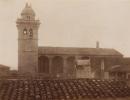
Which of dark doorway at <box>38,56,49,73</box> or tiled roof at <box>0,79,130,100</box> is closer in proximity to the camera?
tiled roof at <box>0,79,130,100</box>

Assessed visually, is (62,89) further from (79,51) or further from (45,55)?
(79,51)

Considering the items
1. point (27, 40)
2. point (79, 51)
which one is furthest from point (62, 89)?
point (79, 51)

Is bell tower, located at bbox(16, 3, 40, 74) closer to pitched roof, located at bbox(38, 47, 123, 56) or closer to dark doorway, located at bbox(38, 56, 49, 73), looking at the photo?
dark doorway, located at bbox(38, 56, 49, 73)

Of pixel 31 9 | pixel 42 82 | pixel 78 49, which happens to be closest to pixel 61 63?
pixel 78 49

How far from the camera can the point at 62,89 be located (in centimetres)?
1240

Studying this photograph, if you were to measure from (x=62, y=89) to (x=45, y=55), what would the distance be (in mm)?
35061

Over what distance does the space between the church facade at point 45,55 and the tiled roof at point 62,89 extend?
103ft

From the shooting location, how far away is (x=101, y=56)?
1882 inches

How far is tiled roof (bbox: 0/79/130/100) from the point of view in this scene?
11594mm

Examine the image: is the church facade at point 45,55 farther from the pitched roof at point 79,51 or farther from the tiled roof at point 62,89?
the tiled roof at point 62,89

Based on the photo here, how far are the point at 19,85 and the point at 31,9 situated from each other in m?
35.1

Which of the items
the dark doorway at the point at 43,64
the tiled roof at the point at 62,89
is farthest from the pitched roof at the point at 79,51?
the tiled roof at the point at 62,89

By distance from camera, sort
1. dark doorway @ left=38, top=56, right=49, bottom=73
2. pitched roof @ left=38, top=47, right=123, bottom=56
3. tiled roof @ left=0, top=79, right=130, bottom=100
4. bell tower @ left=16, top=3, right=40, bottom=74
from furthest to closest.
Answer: pitched roof @ left=38, top=47, right=123, bottom=56, dark doorway @ left=38, top=56, right=49, bottom=73, bell tower @ left=16, top=3, right=40, bottom=74, tiled roof @ left=0, top=79, right=130, bottom=100

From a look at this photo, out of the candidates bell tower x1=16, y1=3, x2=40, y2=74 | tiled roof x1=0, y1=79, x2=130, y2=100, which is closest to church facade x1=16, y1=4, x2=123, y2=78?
bell tower x1=16, y1=3, x2=40, y2=74
